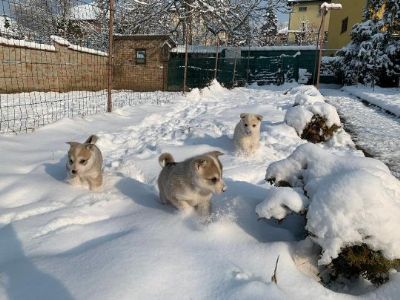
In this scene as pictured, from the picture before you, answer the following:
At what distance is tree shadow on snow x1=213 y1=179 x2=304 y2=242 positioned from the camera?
121 inches

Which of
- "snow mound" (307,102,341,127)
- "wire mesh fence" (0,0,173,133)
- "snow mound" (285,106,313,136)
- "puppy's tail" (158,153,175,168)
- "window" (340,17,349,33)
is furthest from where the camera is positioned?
"window" (340,17,349,33)

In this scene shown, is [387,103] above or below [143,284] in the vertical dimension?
above

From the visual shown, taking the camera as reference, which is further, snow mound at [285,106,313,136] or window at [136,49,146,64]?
window at [136,49,146,64]

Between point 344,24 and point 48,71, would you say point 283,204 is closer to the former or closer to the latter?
point 48,71

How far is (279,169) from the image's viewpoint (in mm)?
3416

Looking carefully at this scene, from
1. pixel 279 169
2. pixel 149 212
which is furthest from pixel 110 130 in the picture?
pixel 279 169

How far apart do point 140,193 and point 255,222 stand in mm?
1577

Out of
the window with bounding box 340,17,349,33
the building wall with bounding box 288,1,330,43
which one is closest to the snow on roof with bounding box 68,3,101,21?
the window with bounding box 340,17,349,33

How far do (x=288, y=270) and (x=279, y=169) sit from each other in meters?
1.10

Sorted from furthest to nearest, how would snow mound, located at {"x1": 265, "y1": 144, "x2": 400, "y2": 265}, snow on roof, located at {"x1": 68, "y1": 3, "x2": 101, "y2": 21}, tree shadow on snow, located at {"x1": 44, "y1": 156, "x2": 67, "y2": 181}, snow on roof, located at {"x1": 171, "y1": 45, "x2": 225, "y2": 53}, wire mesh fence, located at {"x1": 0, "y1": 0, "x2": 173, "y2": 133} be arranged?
snow on roof, located at {"x1": 171, "y1": 45, "x2": 225, "y2": 53} < snow on roof, located at {"x1": 68, "y1": 3, "x2": 101, "y2": 21} < wire mesh fence, located at {"x1": 0, "y1": 0, "x2": 173, "y2": 133} < tree shadow on snow, located at {"x1": 44, "y1": 156, "x2": 67, "y2": 181} < snow mound, located at {"x1": 265, "y1": 144, "x2": 400, "y2": 265}

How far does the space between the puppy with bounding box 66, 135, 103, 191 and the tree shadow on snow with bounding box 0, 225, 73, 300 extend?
54.0 inches

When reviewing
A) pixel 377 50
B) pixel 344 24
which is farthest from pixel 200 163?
pixel 344 24

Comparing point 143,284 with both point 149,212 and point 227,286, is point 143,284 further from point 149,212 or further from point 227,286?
point 149,212

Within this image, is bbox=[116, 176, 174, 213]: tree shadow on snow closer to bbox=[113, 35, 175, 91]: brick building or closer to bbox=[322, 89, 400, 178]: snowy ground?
bbox=[322, 89, 400, 178]: snowy ground
